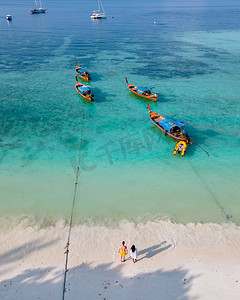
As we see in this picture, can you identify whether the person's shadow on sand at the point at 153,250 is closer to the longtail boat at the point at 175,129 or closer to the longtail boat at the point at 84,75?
the longtail boat at the point at 175,129

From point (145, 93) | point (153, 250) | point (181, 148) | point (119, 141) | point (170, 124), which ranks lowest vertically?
point (153, 250)

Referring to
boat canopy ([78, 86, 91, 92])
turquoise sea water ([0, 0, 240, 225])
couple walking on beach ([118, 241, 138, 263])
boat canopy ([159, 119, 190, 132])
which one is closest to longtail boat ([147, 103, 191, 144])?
boat canopy ([159, 119, 190, 132])

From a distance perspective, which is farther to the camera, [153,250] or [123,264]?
[153,250]

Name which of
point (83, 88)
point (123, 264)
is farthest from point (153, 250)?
point (83, 88)

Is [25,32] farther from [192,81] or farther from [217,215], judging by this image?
[217,215]

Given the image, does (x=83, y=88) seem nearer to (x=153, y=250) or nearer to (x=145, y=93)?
(x=145, y=93)

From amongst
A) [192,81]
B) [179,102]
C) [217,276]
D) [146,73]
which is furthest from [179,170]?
[146,73]

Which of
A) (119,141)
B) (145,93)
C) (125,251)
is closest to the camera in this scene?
(125,251)
